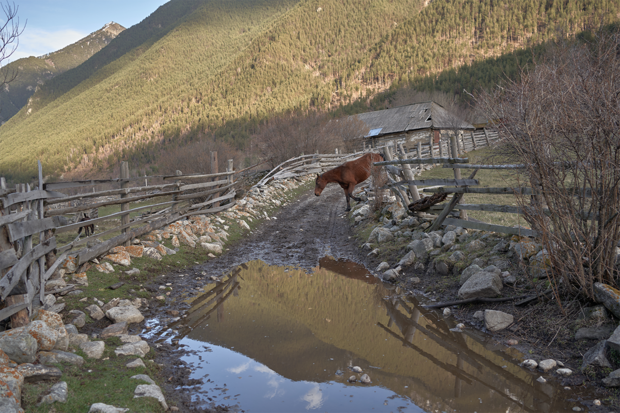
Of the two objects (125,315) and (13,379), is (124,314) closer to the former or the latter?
(125,315)

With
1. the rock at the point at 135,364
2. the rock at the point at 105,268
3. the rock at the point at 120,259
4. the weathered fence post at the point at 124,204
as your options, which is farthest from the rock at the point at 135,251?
the rock at the point at 135,364

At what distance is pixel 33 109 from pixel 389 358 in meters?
191

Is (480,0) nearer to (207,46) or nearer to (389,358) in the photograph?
(207,46)

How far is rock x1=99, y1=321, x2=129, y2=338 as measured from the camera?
3895 mm

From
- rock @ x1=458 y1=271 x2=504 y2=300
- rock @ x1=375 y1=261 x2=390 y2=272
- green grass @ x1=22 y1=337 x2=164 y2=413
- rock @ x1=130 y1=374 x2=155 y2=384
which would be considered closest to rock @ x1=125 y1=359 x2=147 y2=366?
green grass @ x1=22 y1=337 x2=164 y2=413

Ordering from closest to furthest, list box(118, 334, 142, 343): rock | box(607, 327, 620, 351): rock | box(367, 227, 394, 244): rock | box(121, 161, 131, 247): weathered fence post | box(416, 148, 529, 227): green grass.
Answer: box(607, 327, 620, 351): rock < box(118, 334, 142, 343): rock < box(416, 148, 529, 227): green grass < box(121, 161, 131, 247): weathered fence post < box(367, 227, 394, 244): rock

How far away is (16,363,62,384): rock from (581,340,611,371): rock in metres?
4.12

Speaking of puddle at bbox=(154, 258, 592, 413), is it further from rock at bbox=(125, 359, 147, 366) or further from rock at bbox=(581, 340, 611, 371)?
rock at bbox=(125, 359, 147, 366)

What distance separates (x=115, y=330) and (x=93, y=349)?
71 centimetres

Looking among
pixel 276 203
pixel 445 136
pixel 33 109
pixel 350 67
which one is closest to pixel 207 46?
pixel 350 67

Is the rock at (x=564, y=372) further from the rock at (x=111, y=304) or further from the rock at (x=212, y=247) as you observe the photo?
the rock at (x=212, y=247)

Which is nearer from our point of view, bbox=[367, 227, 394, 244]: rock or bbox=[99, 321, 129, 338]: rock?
bbox=[99, 321, 129, 338]: rock

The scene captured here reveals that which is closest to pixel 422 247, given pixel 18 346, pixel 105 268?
pixel 105 268

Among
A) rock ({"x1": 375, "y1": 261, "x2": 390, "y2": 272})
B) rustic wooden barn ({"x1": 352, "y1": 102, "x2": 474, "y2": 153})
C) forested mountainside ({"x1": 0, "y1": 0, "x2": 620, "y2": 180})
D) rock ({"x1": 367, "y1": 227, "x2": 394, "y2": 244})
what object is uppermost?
forested mountainside ({"x1": 0, "y1": 0, "x2": 620, "y2": 180})
